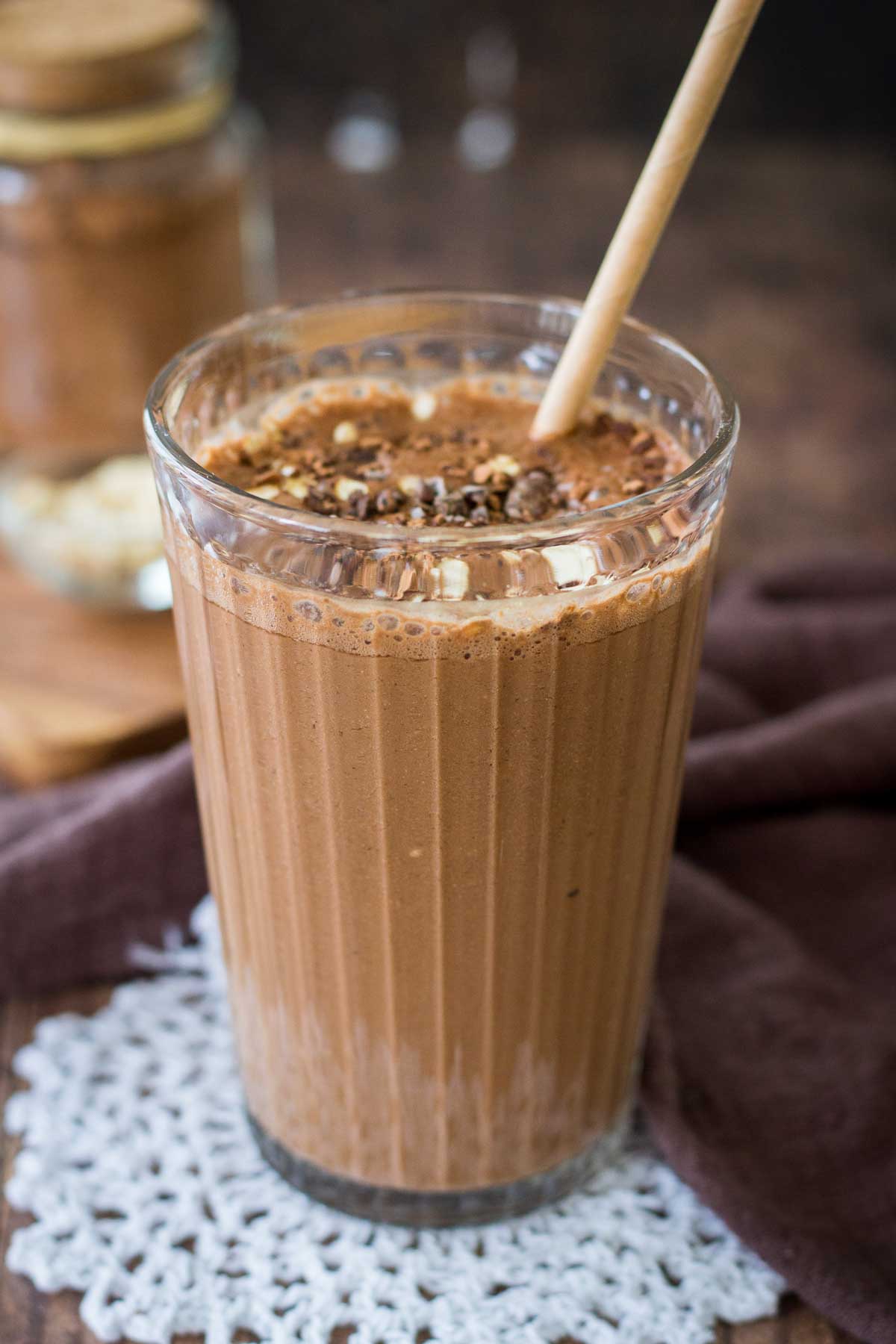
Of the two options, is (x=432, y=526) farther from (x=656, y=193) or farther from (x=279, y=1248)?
(x=279, y=1248)

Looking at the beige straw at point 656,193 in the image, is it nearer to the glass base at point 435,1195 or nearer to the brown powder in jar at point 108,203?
the glass base at point 435,1195

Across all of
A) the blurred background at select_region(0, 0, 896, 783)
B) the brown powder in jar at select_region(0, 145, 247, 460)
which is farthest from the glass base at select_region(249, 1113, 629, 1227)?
the brown powder in jar at select_region(0, 145, 247, 460)

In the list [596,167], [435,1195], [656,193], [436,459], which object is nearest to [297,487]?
[436,459]

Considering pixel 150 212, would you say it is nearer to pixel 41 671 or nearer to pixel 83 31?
pixel 83 31

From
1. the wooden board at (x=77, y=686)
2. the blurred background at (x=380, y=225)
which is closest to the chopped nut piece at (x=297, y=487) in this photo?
the blurred background at (x=380, y=225)

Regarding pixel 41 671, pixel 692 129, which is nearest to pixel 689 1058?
pixel 692 129

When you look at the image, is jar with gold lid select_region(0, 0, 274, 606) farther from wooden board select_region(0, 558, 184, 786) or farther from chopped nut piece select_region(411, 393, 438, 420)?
chopped nut piece select_region(411, 393, 438, 420)
